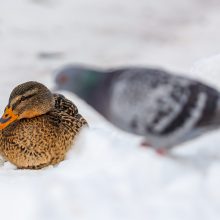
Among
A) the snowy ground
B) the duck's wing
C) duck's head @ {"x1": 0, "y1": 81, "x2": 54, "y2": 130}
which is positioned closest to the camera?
the snowy ground

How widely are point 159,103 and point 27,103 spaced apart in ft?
5.29

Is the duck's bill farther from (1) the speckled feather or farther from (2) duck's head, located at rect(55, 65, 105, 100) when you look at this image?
(2) duck's head, located at rect(55, 65, 105, 100)

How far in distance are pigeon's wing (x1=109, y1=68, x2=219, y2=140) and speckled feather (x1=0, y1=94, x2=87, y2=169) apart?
4.94 feet

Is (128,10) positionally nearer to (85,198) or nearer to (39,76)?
(39,76)

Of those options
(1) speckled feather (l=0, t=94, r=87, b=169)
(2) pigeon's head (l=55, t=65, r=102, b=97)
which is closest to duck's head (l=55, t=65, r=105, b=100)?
(2) pigeon's head (l=55, t=65, r=102, b=97)

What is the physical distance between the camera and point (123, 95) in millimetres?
4090

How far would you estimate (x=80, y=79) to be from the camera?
432 centimetres

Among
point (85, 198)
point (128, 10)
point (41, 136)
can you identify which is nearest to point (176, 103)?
point (85, 198)

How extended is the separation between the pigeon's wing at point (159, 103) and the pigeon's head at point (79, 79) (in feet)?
0.58

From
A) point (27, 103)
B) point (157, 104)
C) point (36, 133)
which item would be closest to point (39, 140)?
point (36, 133)

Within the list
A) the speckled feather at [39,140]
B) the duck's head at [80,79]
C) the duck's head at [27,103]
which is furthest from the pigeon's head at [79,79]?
the speckled feather at [39,140]

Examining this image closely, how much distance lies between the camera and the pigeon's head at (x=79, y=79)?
429 cm

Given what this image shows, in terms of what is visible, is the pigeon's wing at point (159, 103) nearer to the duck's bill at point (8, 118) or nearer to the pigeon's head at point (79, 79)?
the pigeon's head at point (79, 79)

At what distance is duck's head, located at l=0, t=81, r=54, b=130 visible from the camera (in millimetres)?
5340
